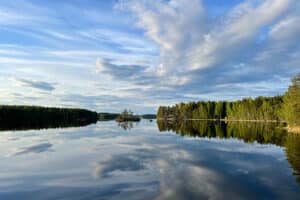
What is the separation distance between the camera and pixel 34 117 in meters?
113

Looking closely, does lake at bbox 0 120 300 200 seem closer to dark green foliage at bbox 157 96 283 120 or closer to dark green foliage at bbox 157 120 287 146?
dark green foliage at bbox 157 120 287 146

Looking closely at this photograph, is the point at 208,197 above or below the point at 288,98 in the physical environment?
below

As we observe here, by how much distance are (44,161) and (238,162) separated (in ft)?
55.1

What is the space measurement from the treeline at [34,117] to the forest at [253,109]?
227 feet

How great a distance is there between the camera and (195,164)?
21.1 meters

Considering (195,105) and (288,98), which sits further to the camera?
(195,105)

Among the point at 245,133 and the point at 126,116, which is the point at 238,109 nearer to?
the point at 126,116

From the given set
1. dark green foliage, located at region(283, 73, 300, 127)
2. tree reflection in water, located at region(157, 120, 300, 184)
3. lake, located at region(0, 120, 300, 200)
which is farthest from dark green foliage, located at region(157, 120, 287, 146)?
lake, located at region(0, 120, 300, 200)

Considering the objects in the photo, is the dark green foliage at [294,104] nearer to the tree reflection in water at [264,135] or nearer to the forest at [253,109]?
the forest at [253,109]

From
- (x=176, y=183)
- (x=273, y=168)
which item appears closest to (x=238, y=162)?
(x=273, y=168)

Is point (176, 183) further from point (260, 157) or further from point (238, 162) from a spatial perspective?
point (260, 157)

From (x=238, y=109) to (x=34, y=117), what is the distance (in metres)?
115

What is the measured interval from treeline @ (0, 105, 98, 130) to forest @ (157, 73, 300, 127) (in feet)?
227

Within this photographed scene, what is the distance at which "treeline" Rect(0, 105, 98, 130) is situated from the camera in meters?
92.6
